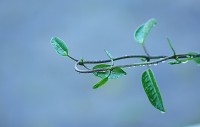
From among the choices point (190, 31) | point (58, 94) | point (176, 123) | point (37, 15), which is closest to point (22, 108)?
point (58, 94)

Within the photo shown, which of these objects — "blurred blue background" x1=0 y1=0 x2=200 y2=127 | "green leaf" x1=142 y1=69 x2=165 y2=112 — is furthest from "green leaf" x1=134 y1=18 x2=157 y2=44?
"blurred blue background" x1=0 y1=0 x2=200 y2=127

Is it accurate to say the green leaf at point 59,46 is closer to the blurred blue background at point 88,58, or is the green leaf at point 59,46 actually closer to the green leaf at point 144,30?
the green leaf at point 144,30

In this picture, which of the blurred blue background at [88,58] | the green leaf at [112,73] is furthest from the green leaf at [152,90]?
the blurred blue background at [88,58]

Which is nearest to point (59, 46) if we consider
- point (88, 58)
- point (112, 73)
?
point (112, 73)

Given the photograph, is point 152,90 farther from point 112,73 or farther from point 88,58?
point 88,58

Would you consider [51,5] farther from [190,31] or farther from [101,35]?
[190,31]
